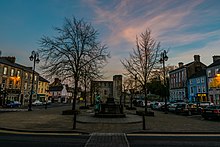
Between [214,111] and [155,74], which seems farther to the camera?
[155,74]

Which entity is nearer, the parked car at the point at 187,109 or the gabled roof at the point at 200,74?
the parked car at the point at 187,109

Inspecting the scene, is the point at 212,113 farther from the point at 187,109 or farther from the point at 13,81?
the point at 13,81

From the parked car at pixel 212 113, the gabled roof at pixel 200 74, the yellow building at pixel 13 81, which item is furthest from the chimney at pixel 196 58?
the yellow building at pixel 13 81

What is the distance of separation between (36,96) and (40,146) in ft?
210

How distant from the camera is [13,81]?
5041 cm

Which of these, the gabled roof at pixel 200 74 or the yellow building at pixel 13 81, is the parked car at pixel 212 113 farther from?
the yellow building at pixel 13 81

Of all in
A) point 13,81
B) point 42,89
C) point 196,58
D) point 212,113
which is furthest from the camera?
point 42,89

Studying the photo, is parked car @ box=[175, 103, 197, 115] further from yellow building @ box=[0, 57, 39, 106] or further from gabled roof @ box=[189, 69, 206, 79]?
yellow building @ box=[0, 57, 39, 106]

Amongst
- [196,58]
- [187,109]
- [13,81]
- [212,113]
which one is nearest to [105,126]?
[212,113]

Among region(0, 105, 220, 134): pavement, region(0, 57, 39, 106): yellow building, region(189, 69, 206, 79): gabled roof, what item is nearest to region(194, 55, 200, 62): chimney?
region(189, 69, 206, 79): gabled roof

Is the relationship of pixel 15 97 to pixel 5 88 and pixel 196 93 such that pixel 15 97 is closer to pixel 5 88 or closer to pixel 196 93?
pixel 5 88

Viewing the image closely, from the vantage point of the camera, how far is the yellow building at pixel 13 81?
4588cm

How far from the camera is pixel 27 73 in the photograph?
58031 mm

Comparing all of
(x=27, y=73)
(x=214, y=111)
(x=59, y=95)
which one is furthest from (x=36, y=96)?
(x=214, y=111)
